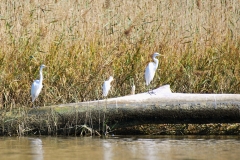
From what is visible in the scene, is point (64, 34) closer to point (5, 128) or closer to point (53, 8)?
point (53, 8)

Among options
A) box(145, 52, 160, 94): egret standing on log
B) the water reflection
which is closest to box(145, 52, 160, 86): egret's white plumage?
box(145, 52, 160, 94): egret standing on log

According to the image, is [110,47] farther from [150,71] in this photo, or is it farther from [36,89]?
[36,89]

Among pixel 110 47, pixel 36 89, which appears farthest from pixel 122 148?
pixel 110 47

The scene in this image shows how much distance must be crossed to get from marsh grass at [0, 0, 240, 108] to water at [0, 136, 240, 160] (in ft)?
3.25

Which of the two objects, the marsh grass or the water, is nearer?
the water

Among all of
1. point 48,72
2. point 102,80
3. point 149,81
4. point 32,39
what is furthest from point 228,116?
point 32,39

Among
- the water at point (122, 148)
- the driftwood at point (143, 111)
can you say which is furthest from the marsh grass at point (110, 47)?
the water at point (122, 148)

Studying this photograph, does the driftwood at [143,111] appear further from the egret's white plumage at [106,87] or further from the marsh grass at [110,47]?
the marsh grass at [110,47]

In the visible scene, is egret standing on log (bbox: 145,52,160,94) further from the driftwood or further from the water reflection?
the water reflection

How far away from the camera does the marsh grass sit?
790cm

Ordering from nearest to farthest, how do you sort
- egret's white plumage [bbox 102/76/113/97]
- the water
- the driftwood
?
the water → the driftwood → egret's white plumage [bbox 102/76/113/97]

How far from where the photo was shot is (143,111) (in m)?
7.15

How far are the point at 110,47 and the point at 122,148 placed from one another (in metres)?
2.56

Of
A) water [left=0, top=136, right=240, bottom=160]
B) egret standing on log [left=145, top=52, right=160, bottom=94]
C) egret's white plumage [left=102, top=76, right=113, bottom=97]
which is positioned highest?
egret standing on log [left=145, top=52, right=160, bottom=94]
